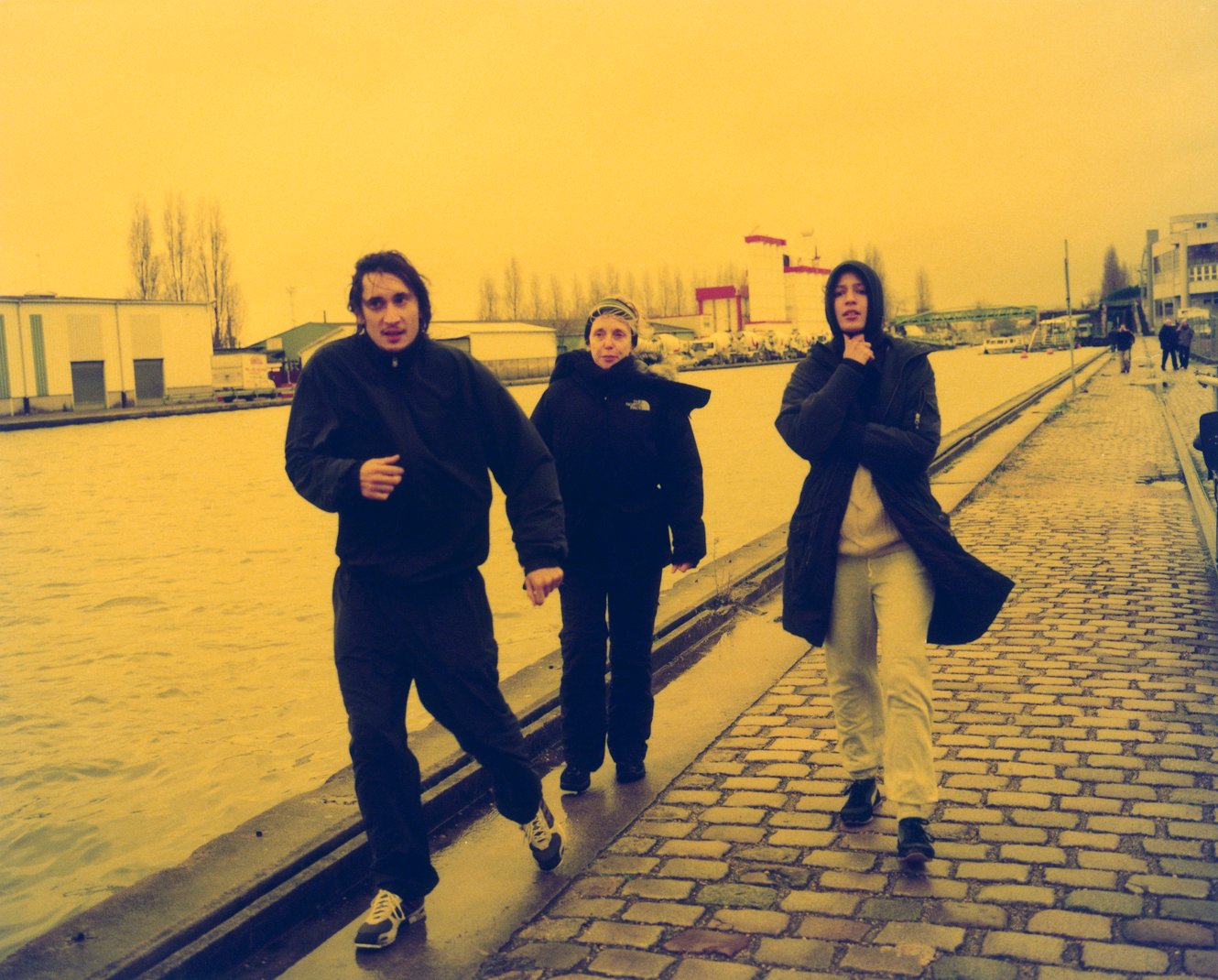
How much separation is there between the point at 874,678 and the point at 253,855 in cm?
223

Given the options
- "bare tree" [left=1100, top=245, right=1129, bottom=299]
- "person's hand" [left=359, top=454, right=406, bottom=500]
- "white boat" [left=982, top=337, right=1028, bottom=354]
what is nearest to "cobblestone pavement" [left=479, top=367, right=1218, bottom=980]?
"person's hand" [left=359, top=454, right=406, bottom=500]

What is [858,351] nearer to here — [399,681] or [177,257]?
[399,681]

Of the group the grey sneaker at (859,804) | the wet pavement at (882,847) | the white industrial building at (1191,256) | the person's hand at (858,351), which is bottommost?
the wet pavement at (882,847)

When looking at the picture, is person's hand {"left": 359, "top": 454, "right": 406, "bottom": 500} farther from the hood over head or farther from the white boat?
the white boat

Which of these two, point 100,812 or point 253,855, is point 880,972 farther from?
point 100,812

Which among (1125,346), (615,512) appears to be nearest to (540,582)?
(615,512)

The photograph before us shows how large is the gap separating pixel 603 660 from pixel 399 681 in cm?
140

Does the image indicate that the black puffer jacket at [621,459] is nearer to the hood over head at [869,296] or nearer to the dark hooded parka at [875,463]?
the dark hooded parka at [875,463]

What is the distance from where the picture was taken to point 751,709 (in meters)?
6.14

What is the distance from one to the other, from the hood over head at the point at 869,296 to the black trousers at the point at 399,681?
1582 mm

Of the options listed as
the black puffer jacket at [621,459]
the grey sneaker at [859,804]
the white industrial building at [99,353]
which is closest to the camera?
the grey sneaker at [859,804]

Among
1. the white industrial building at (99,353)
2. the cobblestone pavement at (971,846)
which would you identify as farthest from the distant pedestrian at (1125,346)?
the white industrial building at (99,353)

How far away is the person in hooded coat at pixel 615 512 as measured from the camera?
16.4 ft

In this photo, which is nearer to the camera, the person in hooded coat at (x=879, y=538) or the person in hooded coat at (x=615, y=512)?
the person in hooded coat at (x=879, y=538)
